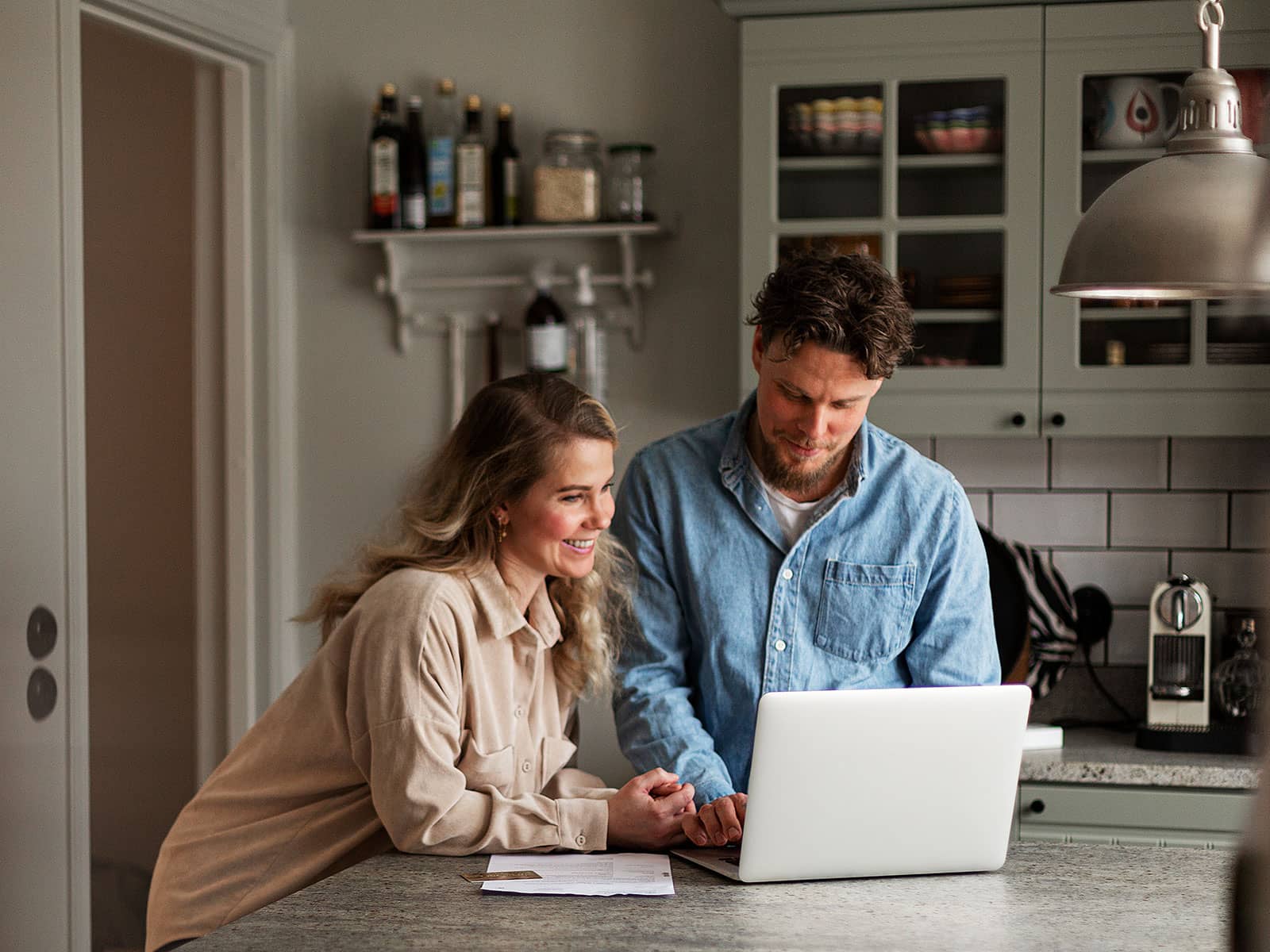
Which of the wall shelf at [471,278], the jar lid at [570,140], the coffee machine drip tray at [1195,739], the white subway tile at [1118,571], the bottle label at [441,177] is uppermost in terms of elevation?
the jar lid at [570,140]

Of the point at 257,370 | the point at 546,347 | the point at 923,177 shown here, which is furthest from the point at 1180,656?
the point at 257,370

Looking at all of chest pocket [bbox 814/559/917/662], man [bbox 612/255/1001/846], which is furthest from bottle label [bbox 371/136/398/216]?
chest pocket [bbox 814/559/917/662]

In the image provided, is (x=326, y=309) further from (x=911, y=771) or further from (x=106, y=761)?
(x=911, y=771)

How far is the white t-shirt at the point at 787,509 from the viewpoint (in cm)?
204

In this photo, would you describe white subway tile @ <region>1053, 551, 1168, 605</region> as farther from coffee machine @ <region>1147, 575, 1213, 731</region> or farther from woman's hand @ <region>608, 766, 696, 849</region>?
woman's hand @ <region>608, 766, 696, 849</region>

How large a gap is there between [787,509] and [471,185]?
56.3 inches

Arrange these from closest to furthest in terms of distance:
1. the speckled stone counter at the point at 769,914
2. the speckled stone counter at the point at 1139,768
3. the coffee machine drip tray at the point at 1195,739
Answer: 1. the speckled stone counter at the point at 769,914
2. the speckled stone counter at the point at 1139,768
3. the coffee machine drip tray at the point at 1195,739

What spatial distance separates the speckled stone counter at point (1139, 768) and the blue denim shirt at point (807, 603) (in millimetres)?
798

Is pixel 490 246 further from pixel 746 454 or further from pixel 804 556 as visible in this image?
pixel 804 556

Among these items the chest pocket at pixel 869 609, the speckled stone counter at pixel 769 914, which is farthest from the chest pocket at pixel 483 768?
the chest pocket at pixel 869 609

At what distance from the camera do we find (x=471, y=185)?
124 inches

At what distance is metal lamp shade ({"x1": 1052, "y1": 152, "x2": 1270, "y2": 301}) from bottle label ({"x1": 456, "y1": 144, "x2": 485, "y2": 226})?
72.8 inches

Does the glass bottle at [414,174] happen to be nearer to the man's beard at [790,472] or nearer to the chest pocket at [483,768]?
the man's beard at [790,472]

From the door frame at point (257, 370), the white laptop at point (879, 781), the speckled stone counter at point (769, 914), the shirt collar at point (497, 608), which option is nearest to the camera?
the speckled stone counter at point (769, 914)
